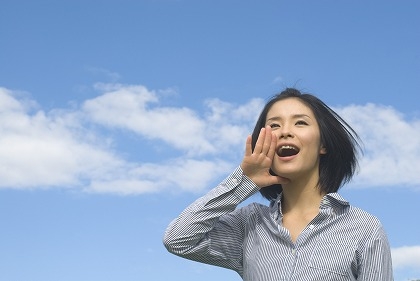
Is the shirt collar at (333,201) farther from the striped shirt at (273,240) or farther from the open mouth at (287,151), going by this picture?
the open mouth at (287,151)

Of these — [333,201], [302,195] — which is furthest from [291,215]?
[333,201]

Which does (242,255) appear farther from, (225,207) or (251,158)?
(251,158)

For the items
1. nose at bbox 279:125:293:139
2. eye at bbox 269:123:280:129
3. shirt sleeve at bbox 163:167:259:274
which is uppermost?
eye at bbox 269:123:280:129

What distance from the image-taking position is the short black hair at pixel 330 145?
14.7 feet

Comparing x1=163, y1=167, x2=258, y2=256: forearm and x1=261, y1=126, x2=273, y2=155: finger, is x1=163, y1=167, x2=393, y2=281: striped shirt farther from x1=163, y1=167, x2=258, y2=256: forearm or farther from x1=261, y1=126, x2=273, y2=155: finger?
x1=261, y1=126, x2=273, y2=155: finger

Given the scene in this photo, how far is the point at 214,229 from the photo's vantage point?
4.41 metres

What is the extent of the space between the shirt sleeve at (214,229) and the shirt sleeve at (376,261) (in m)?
0.78

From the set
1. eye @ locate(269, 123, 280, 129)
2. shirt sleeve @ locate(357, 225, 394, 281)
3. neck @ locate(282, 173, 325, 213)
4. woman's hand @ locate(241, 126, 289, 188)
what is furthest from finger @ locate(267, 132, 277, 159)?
shirt sleeve @ locate(357, 225, 394, 281)

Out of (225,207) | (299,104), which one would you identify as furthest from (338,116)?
(225,207)

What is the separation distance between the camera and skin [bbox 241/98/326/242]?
428 centimetres

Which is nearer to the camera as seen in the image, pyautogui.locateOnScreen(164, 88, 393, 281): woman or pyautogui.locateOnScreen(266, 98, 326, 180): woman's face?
pyautogui.locateOnScreen(164, 88, 393, 281): woman

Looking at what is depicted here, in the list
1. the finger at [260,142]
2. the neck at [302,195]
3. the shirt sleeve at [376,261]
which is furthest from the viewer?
the neck at [302,195]

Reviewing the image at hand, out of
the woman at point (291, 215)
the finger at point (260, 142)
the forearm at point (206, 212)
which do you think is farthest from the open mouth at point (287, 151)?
the forearm at point (206, 212)

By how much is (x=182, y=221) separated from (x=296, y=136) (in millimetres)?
888
